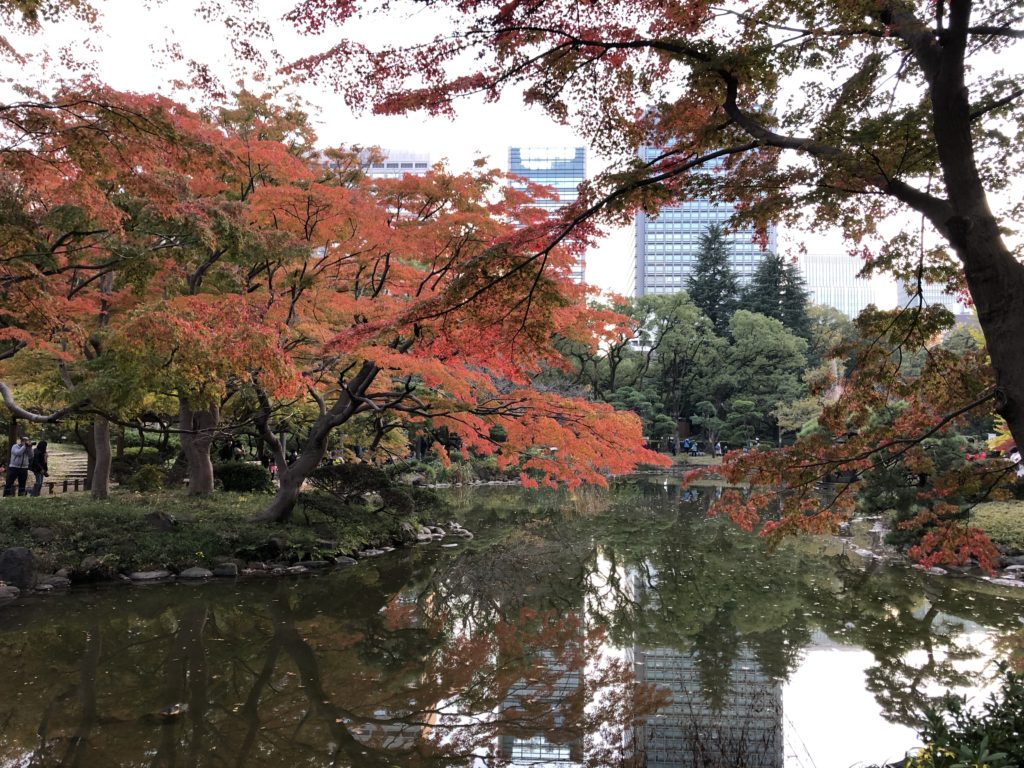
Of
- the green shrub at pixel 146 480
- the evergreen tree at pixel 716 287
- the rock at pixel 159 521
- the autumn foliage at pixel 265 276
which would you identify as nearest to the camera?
the autumn foliage at pixel 265 276

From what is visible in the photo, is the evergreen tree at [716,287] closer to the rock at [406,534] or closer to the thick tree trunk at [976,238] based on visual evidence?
the rock at [406,534]

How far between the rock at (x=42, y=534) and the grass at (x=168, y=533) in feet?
0.07

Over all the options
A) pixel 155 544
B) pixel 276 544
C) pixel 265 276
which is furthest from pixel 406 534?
pixel 265 276

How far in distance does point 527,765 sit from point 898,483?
8346mm

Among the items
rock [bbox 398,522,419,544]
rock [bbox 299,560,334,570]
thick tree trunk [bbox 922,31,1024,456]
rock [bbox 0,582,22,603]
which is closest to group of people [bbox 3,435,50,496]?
rock [bbox 0,582,22,603]

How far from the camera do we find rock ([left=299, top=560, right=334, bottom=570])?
9.04 metres

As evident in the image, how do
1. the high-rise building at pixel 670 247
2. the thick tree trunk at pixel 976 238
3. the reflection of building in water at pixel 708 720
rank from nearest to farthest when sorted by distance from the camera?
the thick tree trunk at pixel 976 238 → the reflection of building in water at pixel 708 720 → the high-rise building at pixel 670 247

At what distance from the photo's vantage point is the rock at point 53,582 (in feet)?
24.1

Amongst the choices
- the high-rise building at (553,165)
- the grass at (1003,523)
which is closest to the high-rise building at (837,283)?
the high-rise building at (553,165)

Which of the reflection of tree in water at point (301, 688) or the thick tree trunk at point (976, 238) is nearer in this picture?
the thick tree trunk at point (976, 238)

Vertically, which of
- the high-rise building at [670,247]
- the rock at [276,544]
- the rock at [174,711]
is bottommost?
the rock at [174,711]

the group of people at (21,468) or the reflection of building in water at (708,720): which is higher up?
the group of people at (21,468)

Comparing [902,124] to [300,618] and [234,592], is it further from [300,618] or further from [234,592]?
[234,592]

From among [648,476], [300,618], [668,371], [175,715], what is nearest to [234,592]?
[300,618]
